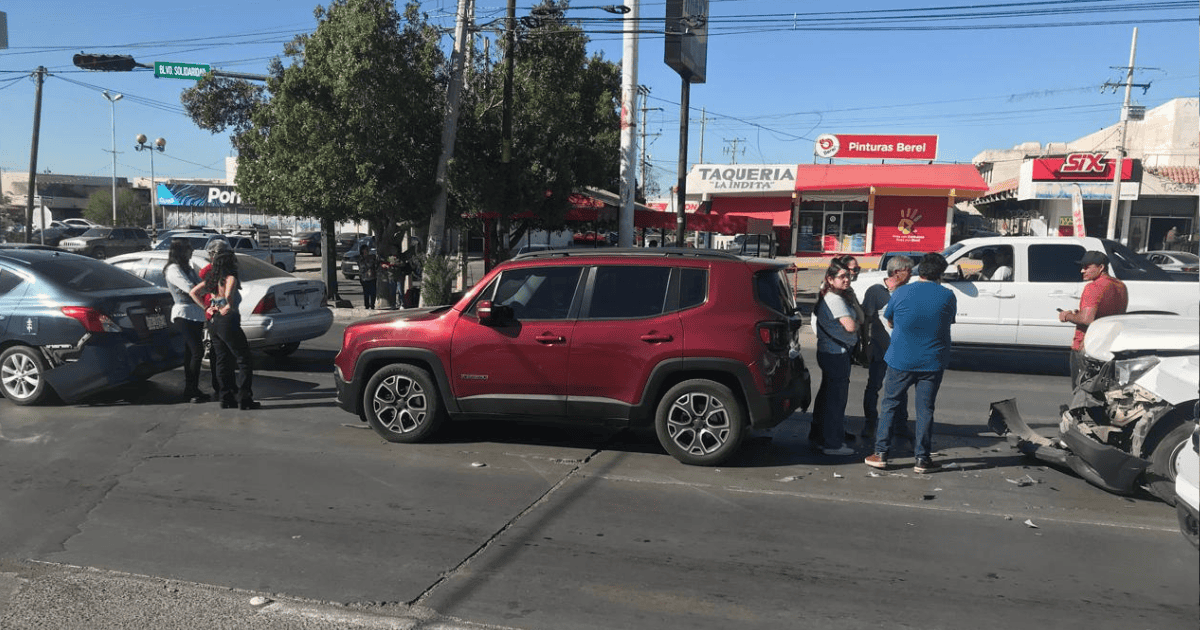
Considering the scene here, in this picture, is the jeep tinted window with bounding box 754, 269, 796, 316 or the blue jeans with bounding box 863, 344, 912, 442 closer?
the jeep tinted window with bounding box 754, 269, 796, 316

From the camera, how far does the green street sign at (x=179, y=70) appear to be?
2095cm

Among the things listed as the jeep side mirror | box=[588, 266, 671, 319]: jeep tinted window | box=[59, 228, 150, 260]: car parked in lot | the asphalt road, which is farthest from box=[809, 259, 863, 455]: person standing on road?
box=[59, 228, 150, 260]: car parked in lot

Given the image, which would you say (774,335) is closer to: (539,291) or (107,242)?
(539,291)

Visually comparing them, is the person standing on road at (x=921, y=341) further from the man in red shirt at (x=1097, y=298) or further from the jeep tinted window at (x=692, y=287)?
the man in red shirt at (x=1097, y=298)

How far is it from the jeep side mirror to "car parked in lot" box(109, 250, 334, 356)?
4648 millimetres

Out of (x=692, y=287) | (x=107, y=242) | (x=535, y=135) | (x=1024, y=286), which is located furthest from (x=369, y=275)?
(x=107, y=242)

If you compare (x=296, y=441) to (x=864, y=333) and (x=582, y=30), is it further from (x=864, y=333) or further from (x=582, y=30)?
(x=582, y=30)

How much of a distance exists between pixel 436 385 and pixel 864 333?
151 inches

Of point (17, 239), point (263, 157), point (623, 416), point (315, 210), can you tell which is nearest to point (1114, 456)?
point (623, 416)

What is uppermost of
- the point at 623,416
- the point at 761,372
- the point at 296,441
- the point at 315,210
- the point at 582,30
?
the point at 582,30

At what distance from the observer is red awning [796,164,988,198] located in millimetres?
34656

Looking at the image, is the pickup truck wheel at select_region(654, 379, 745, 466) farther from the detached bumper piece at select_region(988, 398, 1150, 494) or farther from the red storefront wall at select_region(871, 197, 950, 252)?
the red storefront wall at select_region(871, 197, 950, 252)

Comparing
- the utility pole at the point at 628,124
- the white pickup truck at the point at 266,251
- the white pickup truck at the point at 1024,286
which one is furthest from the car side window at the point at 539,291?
the white pickup truck at the point at 266,251

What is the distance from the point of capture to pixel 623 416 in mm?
6887
